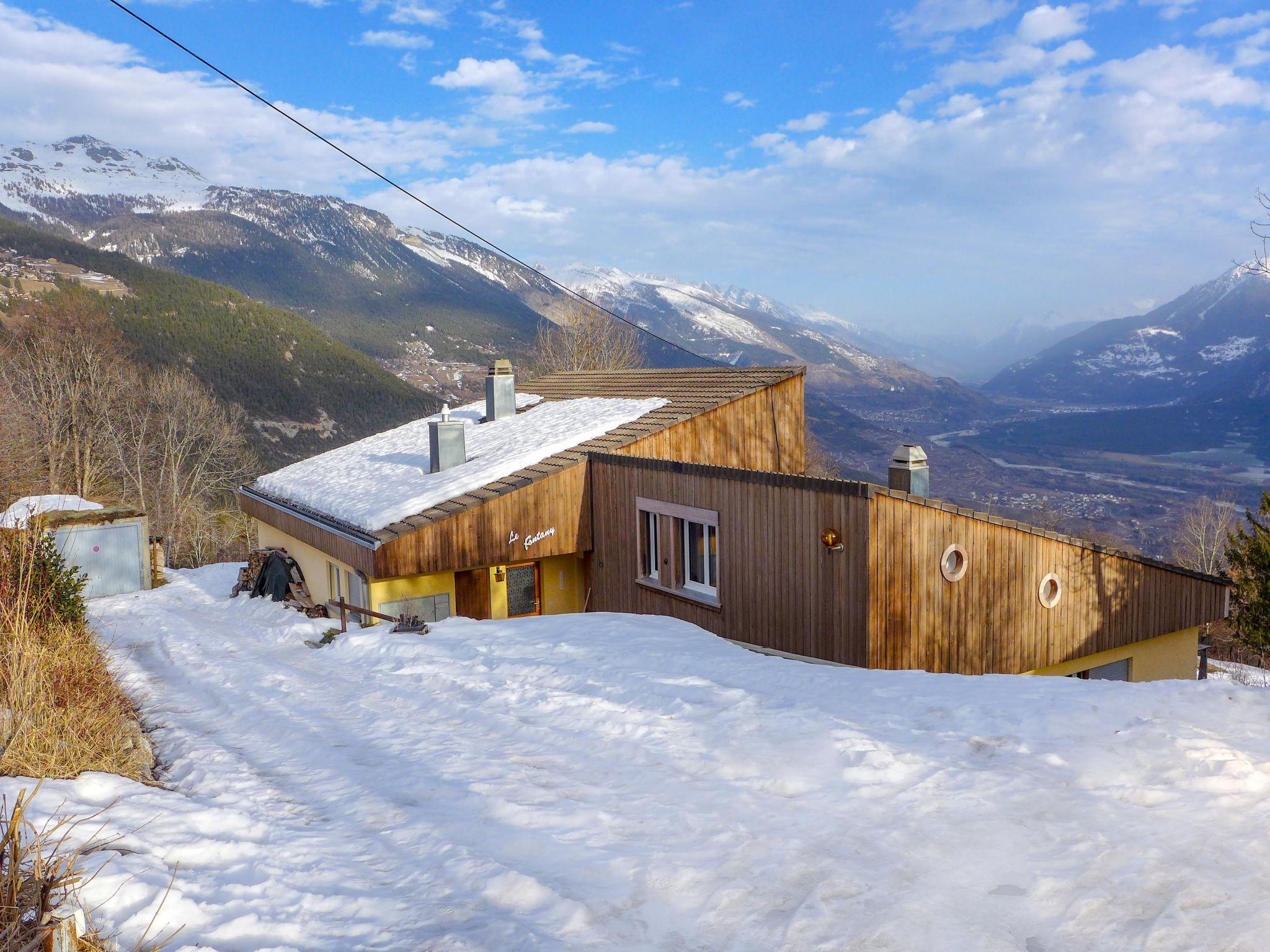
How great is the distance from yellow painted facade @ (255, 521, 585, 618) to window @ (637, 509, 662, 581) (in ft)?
6.35

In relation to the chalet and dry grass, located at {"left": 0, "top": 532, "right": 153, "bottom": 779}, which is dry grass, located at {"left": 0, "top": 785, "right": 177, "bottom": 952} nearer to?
dry grass, located at {"left": 0, "top": 532, "right": 153, "bottom": 779}

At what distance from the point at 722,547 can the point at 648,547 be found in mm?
2128

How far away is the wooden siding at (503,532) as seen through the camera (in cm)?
1277

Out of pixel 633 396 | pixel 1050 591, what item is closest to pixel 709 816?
pixel 1050 591

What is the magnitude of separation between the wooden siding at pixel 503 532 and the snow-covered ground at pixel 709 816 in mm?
4304

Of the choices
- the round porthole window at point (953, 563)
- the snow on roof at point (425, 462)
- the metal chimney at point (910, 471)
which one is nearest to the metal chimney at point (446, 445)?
the snow on roof at point (425, 462)

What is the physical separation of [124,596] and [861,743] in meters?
21.8

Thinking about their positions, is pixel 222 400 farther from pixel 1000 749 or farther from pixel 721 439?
pixel 1000 749

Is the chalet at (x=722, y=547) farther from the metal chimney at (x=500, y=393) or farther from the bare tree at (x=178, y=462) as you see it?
the bare tree at (x=178, y=462)

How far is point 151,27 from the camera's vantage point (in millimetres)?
10906

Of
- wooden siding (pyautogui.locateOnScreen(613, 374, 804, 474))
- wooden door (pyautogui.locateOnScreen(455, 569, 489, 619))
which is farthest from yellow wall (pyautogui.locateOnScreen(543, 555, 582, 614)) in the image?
wooden siding (pyautogui.locateOnScreen(613, 374, 804, 474))

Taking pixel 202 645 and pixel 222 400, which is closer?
pixel 202 645

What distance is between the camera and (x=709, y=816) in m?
5.15

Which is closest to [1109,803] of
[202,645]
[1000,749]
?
[1000,749]
